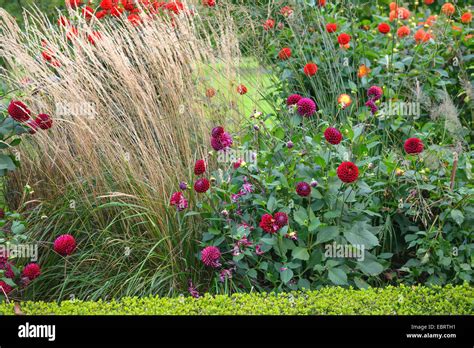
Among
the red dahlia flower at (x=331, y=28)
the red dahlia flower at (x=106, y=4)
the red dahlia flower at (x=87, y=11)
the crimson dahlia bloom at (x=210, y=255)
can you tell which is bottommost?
the crimson dahlia bloom at (x=210, y=255)

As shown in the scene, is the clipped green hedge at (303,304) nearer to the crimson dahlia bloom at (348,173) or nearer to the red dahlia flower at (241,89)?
the crimson dahlia bloom at (348,173)

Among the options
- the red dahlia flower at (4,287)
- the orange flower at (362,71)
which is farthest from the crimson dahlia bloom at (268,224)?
the orange flower at (362,71)

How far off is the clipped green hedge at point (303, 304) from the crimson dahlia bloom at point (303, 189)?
0.50 m

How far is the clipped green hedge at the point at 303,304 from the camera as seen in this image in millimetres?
3483

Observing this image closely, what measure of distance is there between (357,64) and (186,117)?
73.7 inches

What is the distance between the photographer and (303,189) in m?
3.67

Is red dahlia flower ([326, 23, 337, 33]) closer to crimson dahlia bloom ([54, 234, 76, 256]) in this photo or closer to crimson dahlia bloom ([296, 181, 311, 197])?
crimson dahlia bloom ([296, 181, 311, 197])

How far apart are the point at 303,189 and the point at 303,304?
582mm

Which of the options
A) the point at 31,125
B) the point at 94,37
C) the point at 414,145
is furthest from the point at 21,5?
the point at 414,145

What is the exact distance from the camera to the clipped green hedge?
348cm

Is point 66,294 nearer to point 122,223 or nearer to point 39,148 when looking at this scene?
point 122,223

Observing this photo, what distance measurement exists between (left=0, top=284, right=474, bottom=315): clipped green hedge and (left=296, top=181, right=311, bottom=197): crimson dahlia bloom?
19.7 inches

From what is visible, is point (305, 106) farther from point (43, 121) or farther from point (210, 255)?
point (43, 121)
